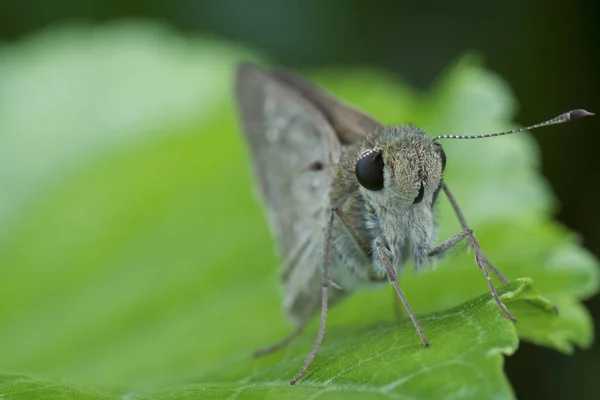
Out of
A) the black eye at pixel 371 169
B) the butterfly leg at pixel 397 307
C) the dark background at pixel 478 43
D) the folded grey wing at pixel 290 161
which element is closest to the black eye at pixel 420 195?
the black eye at pixel 371 169

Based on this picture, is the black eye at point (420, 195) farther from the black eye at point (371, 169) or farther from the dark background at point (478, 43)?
the dark background at point (478, 43)

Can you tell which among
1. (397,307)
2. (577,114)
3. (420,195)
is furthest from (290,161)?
(577,114)

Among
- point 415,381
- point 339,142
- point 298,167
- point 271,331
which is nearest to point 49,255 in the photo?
point 271,331

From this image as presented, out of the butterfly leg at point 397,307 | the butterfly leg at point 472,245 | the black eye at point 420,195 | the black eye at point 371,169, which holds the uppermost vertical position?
the black eye at point 371,169

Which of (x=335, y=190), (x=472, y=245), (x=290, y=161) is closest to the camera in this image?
(x=472, y=245)

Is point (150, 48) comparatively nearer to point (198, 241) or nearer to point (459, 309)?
point (198, 241)

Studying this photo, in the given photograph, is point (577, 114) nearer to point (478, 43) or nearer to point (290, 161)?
point (290, 161)

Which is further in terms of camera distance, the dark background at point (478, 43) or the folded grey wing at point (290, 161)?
the dark background at point (478, 43)
